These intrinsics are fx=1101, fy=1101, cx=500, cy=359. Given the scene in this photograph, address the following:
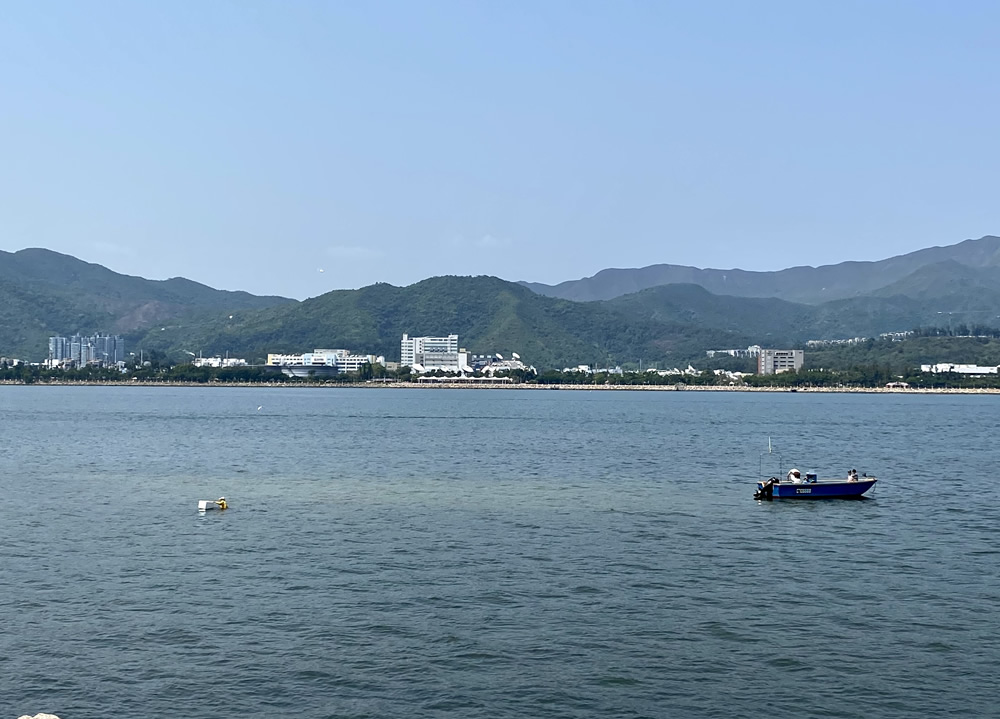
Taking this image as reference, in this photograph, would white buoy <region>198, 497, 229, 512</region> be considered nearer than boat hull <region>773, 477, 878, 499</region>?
Yes

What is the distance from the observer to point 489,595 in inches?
1137

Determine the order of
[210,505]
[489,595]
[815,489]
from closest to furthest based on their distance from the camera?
[489,595] → [210,505] → [815,489]

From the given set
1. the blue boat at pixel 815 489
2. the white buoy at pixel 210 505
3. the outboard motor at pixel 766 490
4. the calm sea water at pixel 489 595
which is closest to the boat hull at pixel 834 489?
the blue boat at pixel 815 489

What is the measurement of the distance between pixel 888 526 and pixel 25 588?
3076 cm

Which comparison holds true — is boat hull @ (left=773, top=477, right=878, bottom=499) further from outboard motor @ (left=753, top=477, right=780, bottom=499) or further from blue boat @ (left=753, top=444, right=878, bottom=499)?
outboard motor @ (left=753, top=477, right=780, bottom=499)

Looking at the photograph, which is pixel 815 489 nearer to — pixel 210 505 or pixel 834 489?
pixel 834 489

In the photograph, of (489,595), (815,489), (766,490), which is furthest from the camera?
(815,489)

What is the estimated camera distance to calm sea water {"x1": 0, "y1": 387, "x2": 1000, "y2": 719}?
2134cm

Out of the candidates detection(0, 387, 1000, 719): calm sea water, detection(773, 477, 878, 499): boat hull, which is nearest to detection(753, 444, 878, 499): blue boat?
detection(773, 477, 878, 499): boat hull

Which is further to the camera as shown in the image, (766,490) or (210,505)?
(766,490)

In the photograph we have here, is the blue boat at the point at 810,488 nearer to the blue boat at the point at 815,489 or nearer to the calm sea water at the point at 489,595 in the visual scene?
the blue boat at the point at 815,489

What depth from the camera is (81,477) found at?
57469 millimetres

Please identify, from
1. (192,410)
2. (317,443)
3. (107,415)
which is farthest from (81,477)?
(192,410)

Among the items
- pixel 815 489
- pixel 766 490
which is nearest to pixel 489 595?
pixel 766 490
